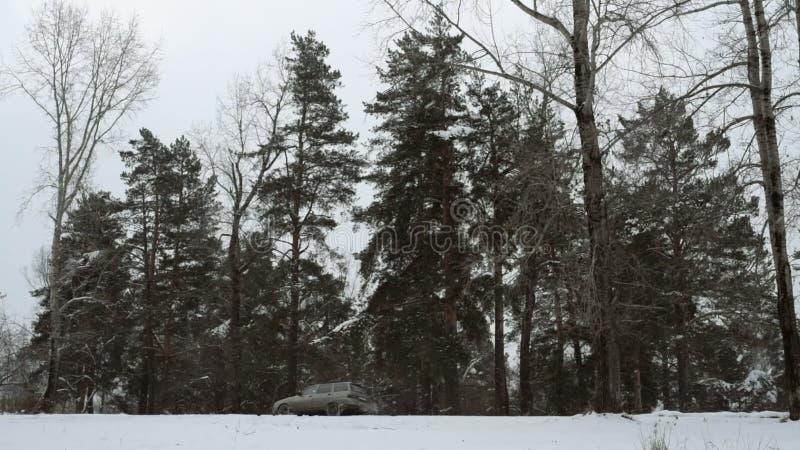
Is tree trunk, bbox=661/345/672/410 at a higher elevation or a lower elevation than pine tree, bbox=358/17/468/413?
lower

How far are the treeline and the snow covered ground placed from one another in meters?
2.69

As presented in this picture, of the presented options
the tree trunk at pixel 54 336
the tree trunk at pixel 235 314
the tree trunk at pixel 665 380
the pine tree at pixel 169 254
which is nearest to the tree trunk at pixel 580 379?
the tree trunk at pixel 665 380

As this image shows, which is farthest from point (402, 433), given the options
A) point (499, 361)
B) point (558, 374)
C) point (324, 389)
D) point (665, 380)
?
point (665, 380)

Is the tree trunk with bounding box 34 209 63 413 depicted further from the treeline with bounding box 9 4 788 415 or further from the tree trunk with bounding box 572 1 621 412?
the tree trunk with bounding box 572 1 621 412

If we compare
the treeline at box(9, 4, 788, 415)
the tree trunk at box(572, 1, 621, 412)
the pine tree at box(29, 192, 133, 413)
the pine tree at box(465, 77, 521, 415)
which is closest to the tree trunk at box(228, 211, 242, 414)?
the treeline at box(9, 4, 788, 415)

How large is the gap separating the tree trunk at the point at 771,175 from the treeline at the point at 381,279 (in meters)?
0.86

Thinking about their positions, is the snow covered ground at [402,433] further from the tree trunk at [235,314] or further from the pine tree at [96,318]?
the pine tree at [96,318]

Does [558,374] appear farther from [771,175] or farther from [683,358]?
[771,175]

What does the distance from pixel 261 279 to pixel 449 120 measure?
10.3m

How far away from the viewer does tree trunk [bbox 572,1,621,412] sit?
1037 cm

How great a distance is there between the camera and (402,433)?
878 cm

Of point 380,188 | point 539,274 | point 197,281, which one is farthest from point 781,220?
point 197,281

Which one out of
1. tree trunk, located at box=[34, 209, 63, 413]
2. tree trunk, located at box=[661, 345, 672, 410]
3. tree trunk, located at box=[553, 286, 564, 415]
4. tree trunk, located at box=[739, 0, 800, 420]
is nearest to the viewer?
tree trunk, located at box=[739, 0, 800, 420]

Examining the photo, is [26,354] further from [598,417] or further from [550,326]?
[598,417]
